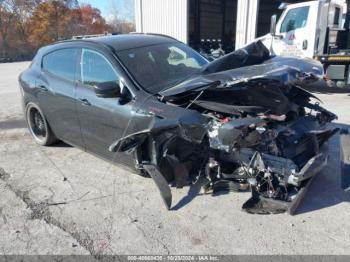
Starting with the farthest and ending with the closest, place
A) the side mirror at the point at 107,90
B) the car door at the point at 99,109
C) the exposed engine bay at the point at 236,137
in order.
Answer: the car door at the point at 99,109, the side mirror at the point at 107,90, the exposed engine bay at the point at 236,137

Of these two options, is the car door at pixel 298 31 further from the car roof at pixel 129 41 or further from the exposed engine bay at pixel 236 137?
the exposed engine bay at pixel 236 137

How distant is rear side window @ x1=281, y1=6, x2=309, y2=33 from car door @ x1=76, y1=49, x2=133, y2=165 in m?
7.64

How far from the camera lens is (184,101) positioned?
3670 millimetres

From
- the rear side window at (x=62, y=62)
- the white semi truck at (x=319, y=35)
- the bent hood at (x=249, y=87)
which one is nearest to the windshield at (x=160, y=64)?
the bent hood at (x=249, y=87)

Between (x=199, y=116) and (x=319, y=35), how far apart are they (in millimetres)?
7956

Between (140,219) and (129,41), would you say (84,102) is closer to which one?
(129,41)

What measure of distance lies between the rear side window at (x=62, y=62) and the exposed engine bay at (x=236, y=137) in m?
1.51

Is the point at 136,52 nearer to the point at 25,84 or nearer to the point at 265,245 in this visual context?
the point at 25,84

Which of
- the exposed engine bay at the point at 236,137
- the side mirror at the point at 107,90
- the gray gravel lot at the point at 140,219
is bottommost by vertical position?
the gray gravel lot at the point at 140,219

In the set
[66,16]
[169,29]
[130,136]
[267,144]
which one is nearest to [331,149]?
[267,144]

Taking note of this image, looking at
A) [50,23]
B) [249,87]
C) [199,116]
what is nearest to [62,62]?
[199,116]

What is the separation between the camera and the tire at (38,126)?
546 centimetres

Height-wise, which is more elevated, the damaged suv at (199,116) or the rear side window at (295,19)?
the rear side window at (295,19)

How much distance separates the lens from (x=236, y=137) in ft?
10.4
